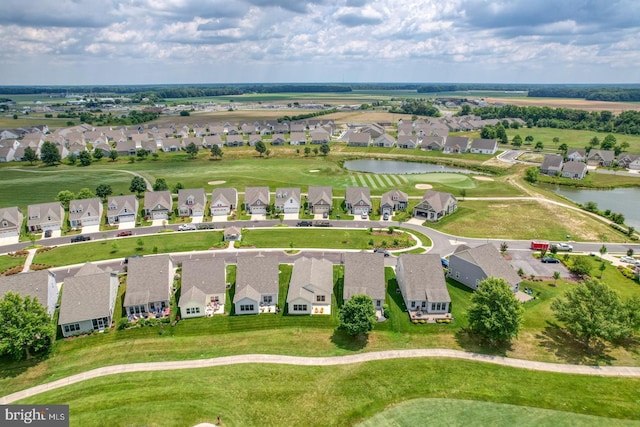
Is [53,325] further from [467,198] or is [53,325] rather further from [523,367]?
[467,198]

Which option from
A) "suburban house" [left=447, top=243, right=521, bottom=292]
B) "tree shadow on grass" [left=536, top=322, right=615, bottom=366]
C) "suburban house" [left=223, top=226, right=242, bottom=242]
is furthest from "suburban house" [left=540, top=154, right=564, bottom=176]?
"suburban house" [left=223, top=226, right=242, bottom=242]

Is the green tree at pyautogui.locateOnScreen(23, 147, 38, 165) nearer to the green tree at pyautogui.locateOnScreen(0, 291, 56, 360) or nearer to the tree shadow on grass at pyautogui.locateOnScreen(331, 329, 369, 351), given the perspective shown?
the green tree at pyautogui.locateOnScreen(0, 291, 56, 360)

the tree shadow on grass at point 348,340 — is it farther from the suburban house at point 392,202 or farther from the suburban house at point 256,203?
the suburban house at point 256,203

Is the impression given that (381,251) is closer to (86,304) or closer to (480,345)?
(480,345)

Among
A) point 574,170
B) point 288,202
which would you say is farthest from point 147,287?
point 574,170

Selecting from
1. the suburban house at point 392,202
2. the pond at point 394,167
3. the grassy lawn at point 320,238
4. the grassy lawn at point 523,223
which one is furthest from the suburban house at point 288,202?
the pond at point 394,167
